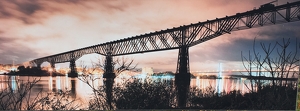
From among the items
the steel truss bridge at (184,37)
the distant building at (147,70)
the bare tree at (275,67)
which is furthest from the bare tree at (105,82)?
the bare tree at (275,67)

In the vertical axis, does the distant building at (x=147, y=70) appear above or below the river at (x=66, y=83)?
above

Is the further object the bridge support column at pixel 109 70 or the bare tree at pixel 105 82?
the bridge support column at pixel 109 70

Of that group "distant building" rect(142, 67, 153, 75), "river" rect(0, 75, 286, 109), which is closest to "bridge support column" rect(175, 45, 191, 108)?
"river" rect(0, 75, 286, 109)

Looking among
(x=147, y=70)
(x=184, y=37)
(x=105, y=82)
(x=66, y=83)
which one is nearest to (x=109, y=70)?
(x=105, y=82)

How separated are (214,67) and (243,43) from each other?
77 centimetres

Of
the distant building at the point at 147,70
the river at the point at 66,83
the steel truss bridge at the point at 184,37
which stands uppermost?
the steel truss bridge at the point at 184,37

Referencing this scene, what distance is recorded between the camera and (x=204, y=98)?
5.79 m

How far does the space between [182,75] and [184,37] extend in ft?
3.20

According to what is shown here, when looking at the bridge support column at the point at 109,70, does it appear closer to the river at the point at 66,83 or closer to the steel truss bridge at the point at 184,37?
the steel truss bridge at the point at 184,37

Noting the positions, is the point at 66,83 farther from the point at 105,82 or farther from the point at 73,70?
the point at 105,82

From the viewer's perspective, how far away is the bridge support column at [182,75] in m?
5.59

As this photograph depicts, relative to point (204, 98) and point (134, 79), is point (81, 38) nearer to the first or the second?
point (134, 79)

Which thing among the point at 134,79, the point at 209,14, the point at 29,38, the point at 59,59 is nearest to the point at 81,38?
the point at 59,59

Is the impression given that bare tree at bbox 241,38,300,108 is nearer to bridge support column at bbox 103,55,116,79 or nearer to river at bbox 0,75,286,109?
river at bbox 0,75,286,109
